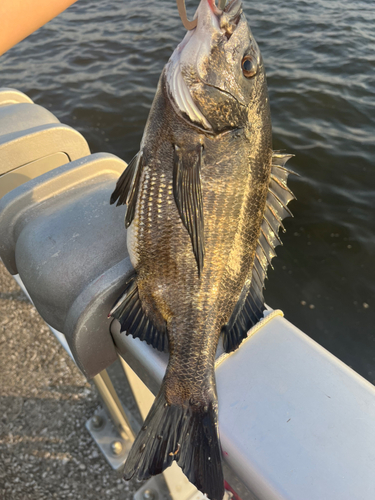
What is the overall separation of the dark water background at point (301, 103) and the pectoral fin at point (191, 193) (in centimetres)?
346

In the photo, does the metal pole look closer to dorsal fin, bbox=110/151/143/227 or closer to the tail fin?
the tail fin

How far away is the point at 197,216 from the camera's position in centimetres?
130

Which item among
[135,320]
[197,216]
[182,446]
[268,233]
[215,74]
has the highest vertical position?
[215,74]

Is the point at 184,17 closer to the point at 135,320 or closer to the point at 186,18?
the point at 186,18

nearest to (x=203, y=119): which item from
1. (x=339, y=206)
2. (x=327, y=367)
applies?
(x=327, y=367)

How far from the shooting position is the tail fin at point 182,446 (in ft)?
3.72

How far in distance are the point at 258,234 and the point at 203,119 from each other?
1.71 ft

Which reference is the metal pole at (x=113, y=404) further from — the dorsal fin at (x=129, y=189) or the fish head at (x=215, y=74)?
the fish head at (x=215, y=74)

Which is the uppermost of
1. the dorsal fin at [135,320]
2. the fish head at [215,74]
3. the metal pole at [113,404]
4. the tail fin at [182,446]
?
the fish head at [215,74]

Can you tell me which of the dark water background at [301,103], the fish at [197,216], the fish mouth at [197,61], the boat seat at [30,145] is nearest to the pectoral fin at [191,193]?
the fish at [197,216]

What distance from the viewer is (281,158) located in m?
1.51

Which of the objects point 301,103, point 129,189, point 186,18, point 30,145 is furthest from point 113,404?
point 301,103

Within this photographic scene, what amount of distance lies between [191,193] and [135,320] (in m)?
0.52

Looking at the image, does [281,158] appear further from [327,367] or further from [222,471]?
[222,471]
